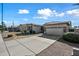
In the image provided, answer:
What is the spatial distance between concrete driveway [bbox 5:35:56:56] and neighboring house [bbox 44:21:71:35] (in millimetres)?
283

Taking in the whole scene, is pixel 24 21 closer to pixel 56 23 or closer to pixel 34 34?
pixel 34 34

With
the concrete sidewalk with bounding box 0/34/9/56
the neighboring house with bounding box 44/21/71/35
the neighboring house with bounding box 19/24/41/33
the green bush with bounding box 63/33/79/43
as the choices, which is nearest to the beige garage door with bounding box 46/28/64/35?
the neighboring house with bounding box 44/21/71/35

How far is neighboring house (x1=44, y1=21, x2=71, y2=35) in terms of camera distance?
4.41 metres

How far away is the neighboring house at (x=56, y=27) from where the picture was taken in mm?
4414

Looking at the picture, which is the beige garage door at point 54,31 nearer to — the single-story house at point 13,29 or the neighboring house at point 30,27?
the neighboring house at point 30,27

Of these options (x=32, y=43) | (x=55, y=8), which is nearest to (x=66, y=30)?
(x=55, y=8)

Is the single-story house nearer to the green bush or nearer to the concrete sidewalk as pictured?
the concrete sidewalk

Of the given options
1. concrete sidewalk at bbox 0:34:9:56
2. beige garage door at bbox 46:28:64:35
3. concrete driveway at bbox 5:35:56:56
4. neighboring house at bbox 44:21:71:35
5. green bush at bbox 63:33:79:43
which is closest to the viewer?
concrete sidewalk at bbox 0:34:9:56

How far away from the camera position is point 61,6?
4137 mm

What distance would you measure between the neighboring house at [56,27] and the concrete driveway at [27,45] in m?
0.28

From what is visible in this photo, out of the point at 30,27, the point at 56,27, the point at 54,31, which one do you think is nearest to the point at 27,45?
the point at 30,27

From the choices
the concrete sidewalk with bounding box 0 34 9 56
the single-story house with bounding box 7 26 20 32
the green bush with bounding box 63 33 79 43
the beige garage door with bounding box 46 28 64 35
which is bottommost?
the concrete sidewalk with bounding box 0 34 9 56

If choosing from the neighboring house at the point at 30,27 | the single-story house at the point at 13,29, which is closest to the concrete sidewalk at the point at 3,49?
the single-story house at the point at 13,29

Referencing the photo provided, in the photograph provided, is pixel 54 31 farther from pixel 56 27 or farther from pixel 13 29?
pixel 13 29
